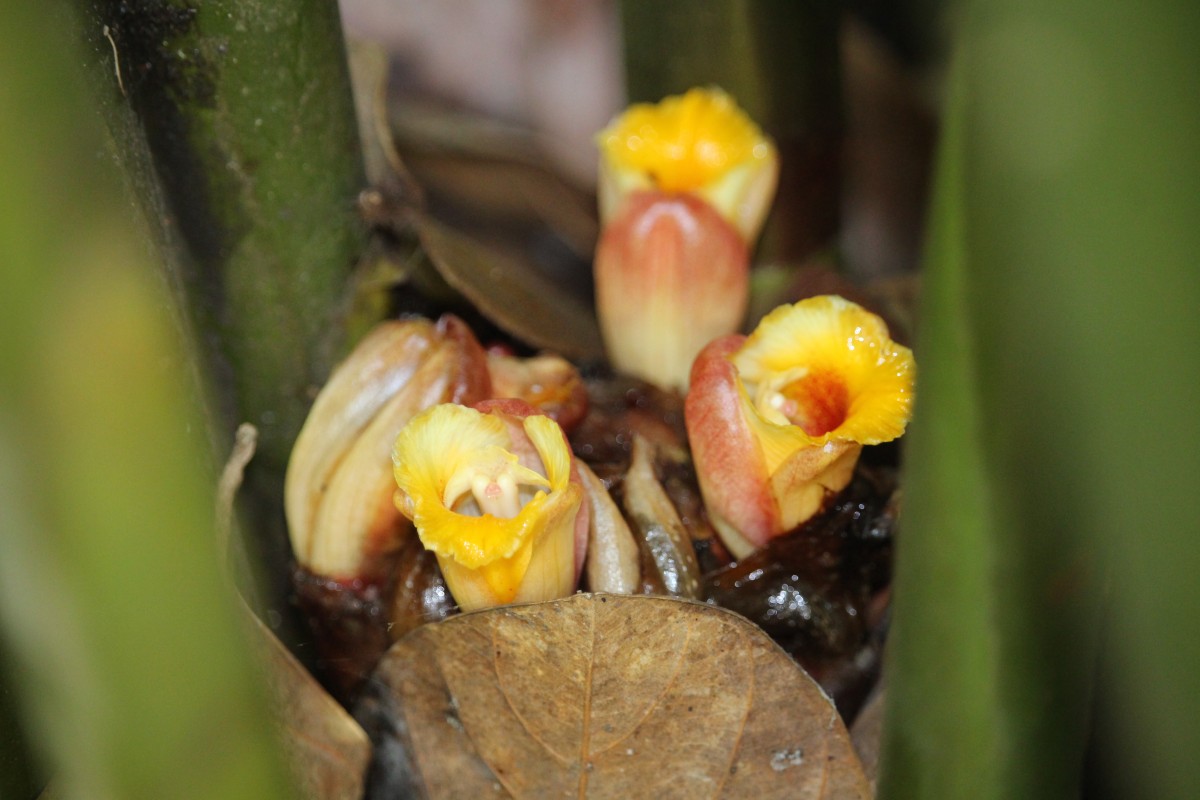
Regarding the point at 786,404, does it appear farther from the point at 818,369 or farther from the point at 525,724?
the point at 525,724

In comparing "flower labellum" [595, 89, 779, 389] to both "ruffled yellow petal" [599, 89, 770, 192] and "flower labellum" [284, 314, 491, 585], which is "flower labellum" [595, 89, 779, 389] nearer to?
"ruffled yellow petal" [599, 89, 770, 192]

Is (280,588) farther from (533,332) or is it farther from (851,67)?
(851,67)

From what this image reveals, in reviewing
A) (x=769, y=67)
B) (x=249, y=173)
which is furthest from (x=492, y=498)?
(x=769, y=67)

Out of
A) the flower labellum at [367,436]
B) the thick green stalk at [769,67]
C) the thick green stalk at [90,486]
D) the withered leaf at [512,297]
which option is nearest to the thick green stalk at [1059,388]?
the thick green stalk at [90,486]

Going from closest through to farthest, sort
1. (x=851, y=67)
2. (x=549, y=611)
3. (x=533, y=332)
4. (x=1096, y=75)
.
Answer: (x=1096, y=75)
(x=549, y=611)
(x=533, y=332)
(x=851, y=67)

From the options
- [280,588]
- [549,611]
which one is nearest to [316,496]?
[280,588]

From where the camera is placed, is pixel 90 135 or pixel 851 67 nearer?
pixel 90 135
